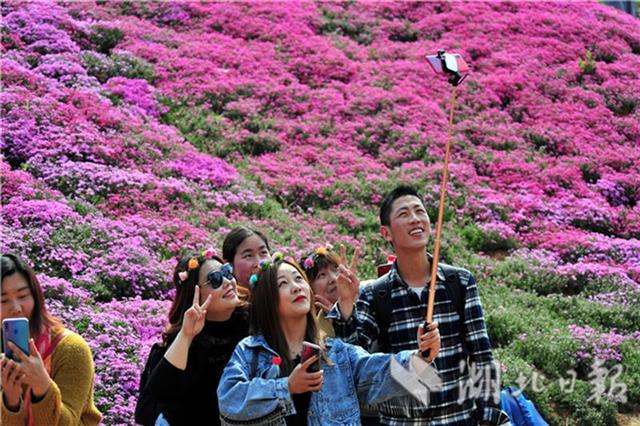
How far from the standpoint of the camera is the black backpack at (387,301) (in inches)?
193

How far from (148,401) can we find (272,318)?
0.77 meters

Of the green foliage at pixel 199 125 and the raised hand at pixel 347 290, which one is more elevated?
the raised hand at pixel 347 290

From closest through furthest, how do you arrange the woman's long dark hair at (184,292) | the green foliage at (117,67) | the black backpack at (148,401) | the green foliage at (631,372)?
1. the black backpack at (148,401)
2. the woman's long dark hair at (184,292)
3. the green foliage at (631,372)
4. the green foliage at (117,67)

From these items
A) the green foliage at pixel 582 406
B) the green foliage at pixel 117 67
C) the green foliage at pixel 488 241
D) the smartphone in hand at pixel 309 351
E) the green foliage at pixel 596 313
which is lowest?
the green foliage at pixel 582 406

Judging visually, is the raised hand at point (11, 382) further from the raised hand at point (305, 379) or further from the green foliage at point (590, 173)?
the green foliage at point (590, 173)

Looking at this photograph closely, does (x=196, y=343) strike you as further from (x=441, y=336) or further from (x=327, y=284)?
(x=441, y=336)

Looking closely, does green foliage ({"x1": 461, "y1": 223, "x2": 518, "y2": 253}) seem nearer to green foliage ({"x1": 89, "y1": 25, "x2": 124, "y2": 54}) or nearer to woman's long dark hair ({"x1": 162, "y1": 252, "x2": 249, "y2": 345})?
woman's long dark hair ({"x1": 162, "y1": 252, "x2": 249, "y2": 345})

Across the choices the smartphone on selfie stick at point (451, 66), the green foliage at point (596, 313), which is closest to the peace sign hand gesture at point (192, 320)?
the smartphone on selfie stick at point (451, 66)

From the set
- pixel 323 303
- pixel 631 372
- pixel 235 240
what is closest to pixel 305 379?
pixel 323 303

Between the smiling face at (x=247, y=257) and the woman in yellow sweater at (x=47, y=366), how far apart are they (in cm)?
154

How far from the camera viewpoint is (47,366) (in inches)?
167

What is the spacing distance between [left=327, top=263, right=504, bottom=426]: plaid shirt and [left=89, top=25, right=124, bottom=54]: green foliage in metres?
11.6

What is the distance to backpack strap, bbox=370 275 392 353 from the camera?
16.2 ft

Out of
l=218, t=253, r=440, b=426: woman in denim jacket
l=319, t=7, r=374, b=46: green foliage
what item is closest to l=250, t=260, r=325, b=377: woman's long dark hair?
l=218, t=253, r=440, b=426: woman in denim jacket
